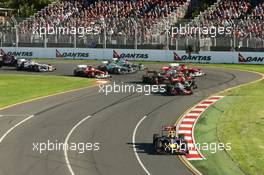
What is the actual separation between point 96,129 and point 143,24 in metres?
38.6

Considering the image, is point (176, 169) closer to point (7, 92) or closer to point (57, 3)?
point (7, 92)

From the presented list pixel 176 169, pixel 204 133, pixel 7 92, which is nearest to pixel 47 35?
pixel 7 92

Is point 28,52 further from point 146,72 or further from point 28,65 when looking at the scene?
point 146,72

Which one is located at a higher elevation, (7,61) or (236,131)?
(7,61)

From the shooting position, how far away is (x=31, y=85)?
44.2m

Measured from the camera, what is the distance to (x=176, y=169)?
21.2 m

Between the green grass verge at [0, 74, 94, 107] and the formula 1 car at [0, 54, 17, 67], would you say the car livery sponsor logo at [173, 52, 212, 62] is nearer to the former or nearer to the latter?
the green grass verge at [0, 74, 94, 107]

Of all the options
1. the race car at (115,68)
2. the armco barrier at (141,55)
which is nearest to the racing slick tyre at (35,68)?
the race car at (115,68)

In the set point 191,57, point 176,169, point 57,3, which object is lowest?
point 176,169

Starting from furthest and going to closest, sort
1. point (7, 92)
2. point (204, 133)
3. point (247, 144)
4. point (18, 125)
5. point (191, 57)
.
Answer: point (191, 57), point (7, 92), point (18, 125), point (204, 133), point (247, 144)

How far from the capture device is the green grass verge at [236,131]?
2181 cm

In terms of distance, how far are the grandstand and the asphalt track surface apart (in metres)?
15.1

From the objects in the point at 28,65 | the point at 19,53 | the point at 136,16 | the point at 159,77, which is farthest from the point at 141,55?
the point at 159,77

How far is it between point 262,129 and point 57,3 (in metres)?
58.2
